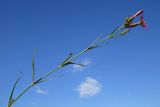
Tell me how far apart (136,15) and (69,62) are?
2.44 feet

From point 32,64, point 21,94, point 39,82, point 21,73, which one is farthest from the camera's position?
point 32,64

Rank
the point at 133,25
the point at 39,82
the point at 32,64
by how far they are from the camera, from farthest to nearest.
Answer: the point at 133,25 < the point at 32,64 < the point at 39,82

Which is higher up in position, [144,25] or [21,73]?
[144,25]

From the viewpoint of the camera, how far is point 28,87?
111 cm

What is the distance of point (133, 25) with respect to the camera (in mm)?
1636

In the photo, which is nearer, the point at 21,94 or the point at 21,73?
the point at 21,94

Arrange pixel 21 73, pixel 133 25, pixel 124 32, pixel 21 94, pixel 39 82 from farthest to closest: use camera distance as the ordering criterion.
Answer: pixel 124 32 → pixel 133 25 → pixel 21 73 → pixel 39 82 → pixel 21 94

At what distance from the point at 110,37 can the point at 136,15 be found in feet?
1.21

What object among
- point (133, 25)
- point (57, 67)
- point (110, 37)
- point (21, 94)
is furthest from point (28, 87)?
point (133, 25)

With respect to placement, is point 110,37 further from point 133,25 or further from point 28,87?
point 28,87

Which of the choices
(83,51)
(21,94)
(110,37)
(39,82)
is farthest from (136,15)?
(21,94)

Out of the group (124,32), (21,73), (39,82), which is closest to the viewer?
(39,82)

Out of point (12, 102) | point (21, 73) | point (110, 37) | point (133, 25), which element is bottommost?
point (12, 102)

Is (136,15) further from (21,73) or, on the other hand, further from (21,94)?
(21,94)
